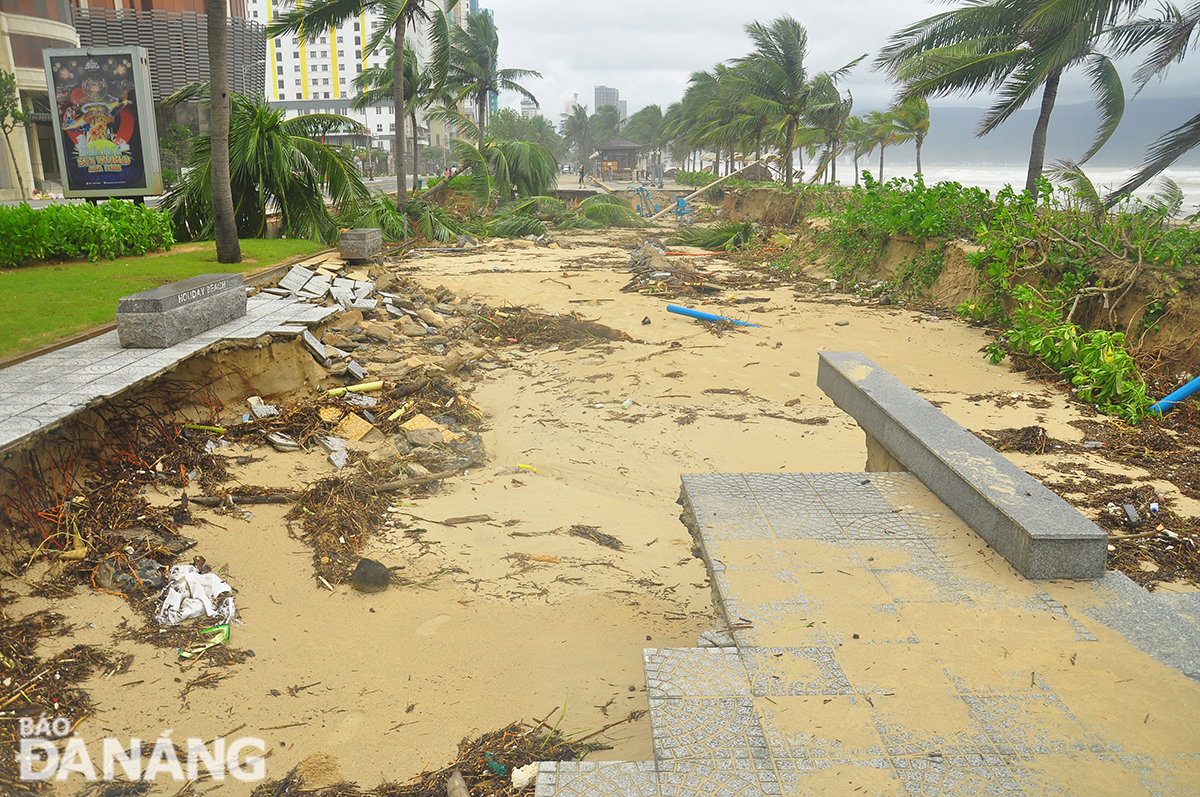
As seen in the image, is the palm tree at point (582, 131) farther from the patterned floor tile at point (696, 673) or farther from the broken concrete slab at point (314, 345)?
the patterned floor tile at point (696, 673)

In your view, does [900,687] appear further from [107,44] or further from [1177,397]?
[107,44]

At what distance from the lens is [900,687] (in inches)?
107

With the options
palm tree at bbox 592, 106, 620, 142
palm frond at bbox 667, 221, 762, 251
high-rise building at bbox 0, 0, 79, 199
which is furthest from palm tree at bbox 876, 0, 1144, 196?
palm tree at bbox 592, 106, 620, 142

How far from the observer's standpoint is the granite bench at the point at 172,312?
659 centimetres

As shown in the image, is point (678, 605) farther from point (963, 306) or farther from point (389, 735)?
point (963, 306)

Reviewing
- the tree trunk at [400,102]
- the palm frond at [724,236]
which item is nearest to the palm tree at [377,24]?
the tree trunk at [400,102]

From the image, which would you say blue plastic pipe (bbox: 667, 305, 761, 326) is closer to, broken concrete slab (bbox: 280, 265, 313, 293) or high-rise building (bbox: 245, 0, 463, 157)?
broken concrete slab (bbox: 280, 265, 313, 293)

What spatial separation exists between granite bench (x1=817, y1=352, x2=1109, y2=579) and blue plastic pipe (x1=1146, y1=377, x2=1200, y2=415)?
3247 mm

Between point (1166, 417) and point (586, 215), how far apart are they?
2260 cm

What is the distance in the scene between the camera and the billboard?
11422 mm

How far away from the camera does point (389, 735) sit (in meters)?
3.50

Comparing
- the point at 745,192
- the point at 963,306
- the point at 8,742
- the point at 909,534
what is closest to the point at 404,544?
the point at 8,742

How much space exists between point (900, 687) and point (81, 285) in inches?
382

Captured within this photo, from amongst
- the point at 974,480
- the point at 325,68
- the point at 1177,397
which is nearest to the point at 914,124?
the point at 1177,397
